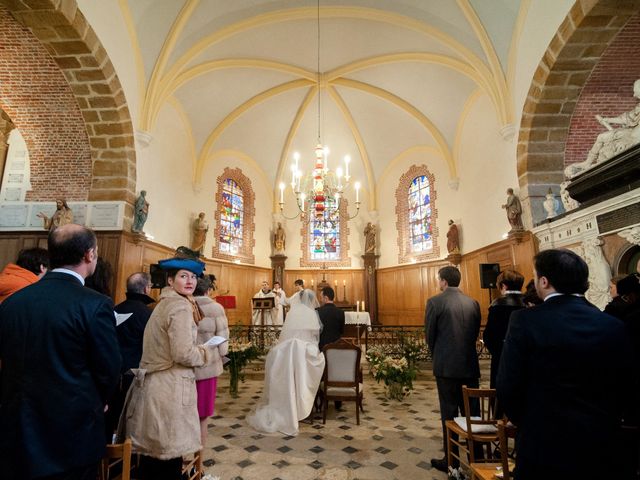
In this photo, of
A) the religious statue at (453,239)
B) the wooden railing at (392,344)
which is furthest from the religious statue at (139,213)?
the religious statue at (453,239)

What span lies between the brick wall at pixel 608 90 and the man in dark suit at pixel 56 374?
844cm

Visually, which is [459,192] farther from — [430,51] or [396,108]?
[430,51]

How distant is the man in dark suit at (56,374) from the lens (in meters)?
1.42

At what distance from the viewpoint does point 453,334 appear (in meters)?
3.29

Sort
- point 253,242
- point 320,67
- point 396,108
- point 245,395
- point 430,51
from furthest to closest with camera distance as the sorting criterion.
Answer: point 253,242, point 396,108, point 320,67, point 430,51, point 245,395

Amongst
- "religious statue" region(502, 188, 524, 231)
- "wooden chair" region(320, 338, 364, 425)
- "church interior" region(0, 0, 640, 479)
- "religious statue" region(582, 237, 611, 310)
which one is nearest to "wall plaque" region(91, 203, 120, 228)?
"church interior" region(0, 0, 640, 479)

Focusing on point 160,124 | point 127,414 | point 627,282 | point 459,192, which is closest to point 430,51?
point 459,192

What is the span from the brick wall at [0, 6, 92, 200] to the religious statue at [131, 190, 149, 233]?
1.04 m

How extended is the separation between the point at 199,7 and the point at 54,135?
13.5ft

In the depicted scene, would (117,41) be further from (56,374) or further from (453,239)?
(453,239)

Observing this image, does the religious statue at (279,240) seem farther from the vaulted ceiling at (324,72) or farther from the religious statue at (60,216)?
the religious statue at (60,216)

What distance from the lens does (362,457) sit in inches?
144

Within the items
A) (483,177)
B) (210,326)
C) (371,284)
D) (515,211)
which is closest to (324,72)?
(483,177)

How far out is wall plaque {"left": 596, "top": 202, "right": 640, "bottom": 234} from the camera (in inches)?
178
